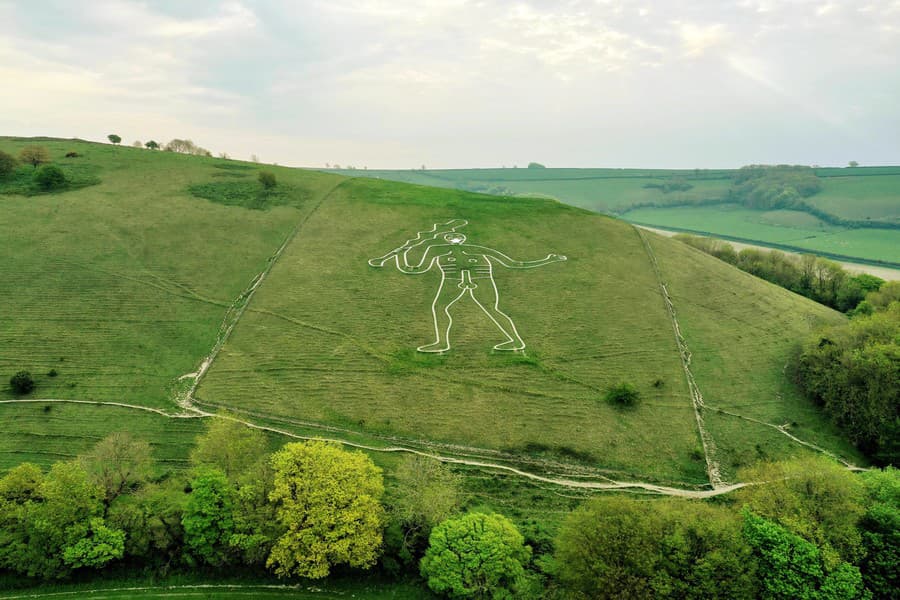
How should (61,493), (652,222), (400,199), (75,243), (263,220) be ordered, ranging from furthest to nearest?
(652,222)
(400,199)
(263,220)
(75,243)
(61,493)

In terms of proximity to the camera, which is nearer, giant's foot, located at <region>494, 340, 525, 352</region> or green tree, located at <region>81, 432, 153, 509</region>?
green tree, located at <region>81, 432, 153, 509</region>

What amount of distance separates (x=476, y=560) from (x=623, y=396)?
25.0 meters

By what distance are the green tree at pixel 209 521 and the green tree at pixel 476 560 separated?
42.1ft

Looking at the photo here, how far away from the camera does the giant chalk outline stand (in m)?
53.8

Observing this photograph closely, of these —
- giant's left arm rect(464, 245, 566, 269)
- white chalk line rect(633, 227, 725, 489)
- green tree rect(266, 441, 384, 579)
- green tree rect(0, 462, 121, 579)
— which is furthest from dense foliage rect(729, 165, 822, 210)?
green tree rect(0, 462, 121, 579)

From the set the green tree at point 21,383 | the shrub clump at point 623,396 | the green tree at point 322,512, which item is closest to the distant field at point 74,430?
the green tree at point 21,383

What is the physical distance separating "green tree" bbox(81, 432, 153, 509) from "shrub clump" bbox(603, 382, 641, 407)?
40.0m

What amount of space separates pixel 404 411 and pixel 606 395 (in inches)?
779

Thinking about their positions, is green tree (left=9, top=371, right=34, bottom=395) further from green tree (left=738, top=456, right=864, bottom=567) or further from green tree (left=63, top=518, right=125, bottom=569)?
green tree (left=738, top=456, right=864, bottom=567)

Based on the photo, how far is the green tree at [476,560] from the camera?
26938 mm

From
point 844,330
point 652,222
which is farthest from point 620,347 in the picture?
point 652,222

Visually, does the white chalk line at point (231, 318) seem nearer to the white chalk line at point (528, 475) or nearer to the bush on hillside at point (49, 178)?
the white chalk line at point (528, 475)

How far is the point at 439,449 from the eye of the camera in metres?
41.8

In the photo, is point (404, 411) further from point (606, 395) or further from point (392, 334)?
point (606, 395)
